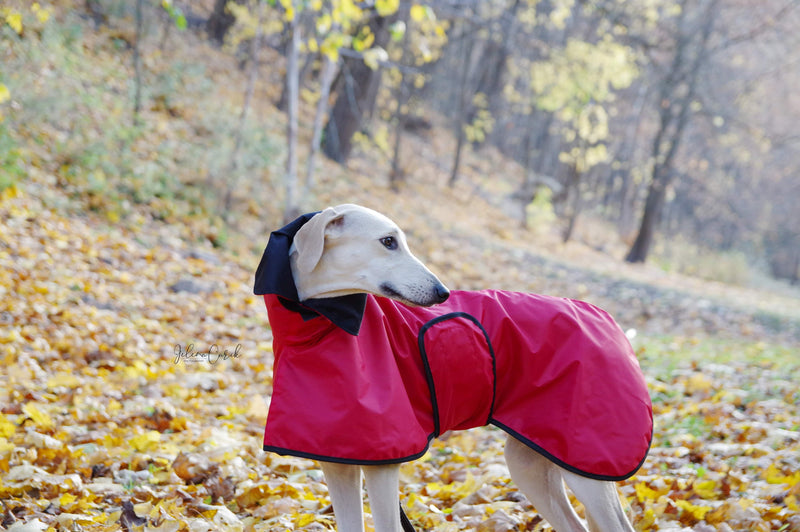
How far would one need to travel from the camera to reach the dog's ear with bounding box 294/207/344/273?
267 centimetres

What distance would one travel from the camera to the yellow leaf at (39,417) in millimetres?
4281

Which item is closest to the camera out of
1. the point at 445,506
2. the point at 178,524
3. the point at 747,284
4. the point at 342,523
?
the point at 342,523

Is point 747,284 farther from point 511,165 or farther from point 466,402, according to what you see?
point 466,402

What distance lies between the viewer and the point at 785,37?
61.4ft

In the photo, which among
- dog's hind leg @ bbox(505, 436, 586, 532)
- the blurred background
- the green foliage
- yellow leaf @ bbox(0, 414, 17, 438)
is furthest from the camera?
the blurred background

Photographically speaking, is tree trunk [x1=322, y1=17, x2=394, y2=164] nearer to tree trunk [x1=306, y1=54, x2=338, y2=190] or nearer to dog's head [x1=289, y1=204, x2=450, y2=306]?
tree trunk [x1=306, y1=54, x2=338, y2=190]

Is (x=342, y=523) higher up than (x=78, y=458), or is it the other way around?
(x=342, y=523)

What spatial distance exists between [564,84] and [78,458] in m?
13.7

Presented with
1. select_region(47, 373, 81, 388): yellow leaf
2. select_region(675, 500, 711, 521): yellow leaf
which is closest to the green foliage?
select_region(47, 373, 81, 388): yellow leaf

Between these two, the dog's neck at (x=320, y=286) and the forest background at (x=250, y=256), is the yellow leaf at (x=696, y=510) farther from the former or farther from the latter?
the dog's neck at (x=320, y=286)

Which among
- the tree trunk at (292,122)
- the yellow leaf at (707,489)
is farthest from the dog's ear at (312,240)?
the tree trunk at (292,122)

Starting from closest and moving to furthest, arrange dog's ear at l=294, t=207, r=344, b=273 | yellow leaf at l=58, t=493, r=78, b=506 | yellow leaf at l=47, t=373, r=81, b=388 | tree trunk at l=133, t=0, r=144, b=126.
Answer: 1. dog's ear at l=294, t=207, r=344, b=273
2. yellow leaf at l=58, t=493, r=78, b=506
3. yellow leaf at l=47, t=373, r=81, b=388
4. tree trunk at l=133, t=0, r=144, b=126

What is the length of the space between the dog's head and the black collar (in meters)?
0.06

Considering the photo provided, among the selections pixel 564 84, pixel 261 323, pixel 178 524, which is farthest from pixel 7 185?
pixel 564 84
